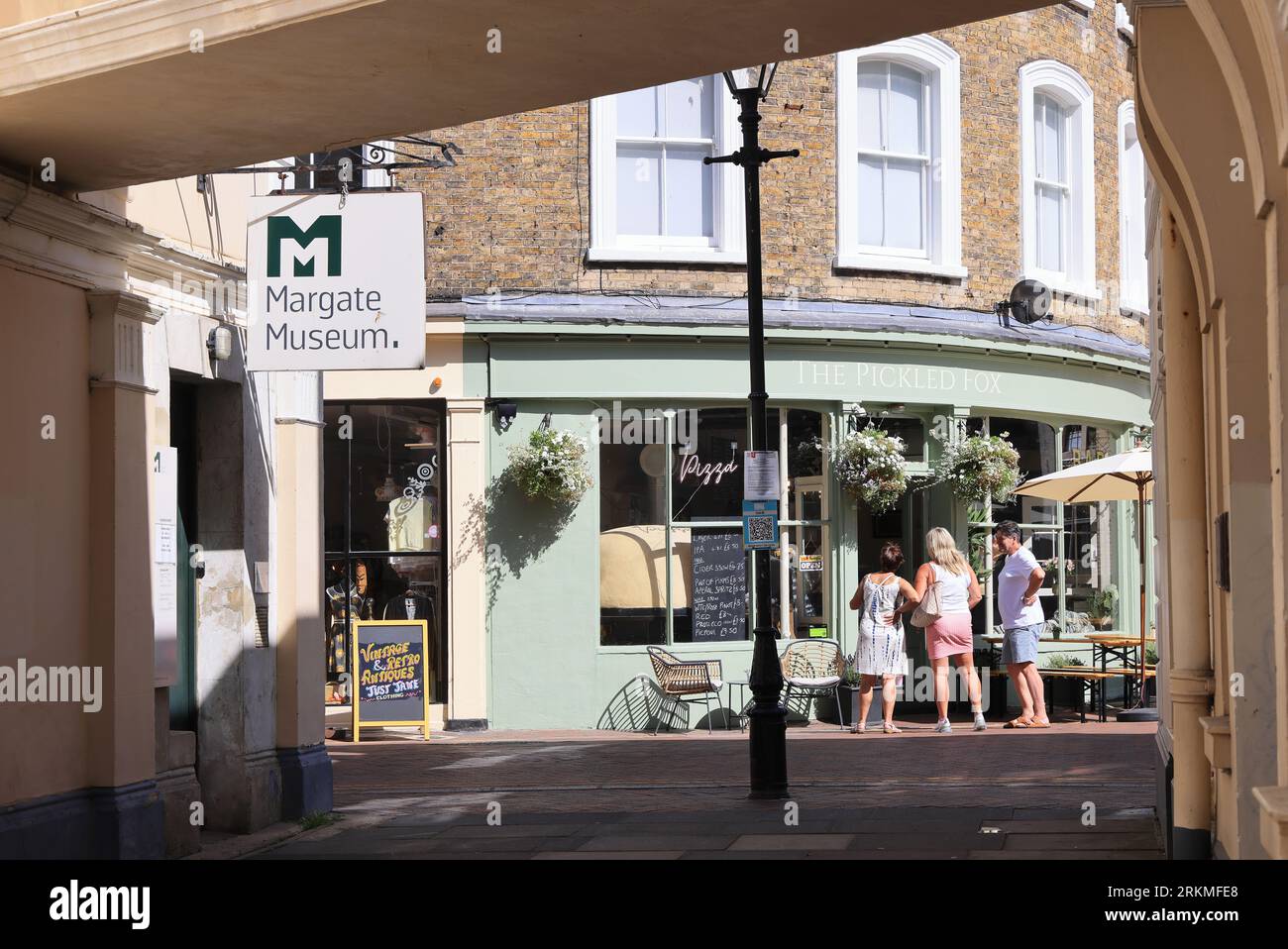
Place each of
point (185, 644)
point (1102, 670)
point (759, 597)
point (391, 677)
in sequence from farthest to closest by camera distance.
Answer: point (1102, 670) → point (391, 677) → point (759, 597) → point (185, 644)

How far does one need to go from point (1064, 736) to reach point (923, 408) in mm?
4328

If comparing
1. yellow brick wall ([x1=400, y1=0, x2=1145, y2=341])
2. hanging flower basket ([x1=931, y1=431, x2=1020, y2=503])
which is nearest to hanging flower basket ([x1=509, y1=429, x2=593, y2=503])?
yellow brick wall ([x1=400, y1=0, x2=1145, y2=341])

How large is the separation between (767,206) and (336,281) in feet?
26.9

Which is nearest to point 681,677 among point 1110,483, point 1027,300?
point 1110,483

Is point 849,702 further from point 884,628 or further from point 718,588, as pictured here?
point 718,588

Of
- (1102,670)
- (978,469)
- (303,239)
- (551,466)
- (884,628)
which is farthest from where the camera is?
(978,469)

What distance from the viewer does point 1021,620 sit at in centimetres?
1545

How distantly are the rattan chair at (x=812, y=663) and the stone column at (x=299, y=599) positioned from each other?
6.45 meters

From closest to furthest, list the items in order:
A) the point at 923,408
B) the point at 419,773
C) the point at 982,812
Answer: the point at 982,812 → the point at 419,773 → the point at 923,408

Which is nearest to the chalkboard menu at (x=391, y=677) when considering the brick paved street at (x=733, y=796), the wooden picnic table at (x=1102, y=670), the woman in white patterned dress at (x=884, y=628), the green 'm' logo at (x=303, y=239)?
the brick paved street at (x=733, y=796)

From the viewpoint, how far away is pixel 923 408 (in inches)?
697
